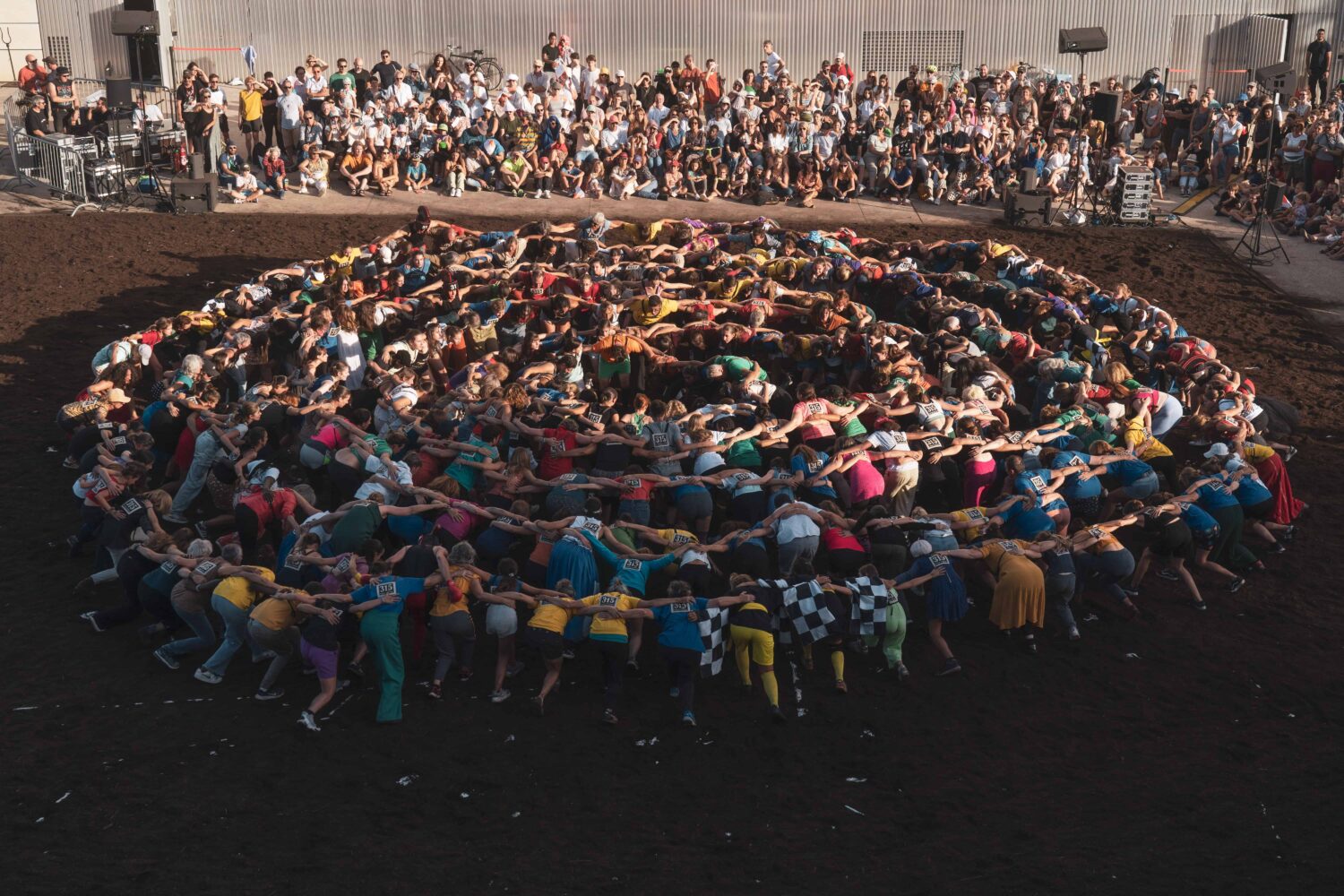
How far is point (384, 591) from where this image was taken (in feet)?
34.6

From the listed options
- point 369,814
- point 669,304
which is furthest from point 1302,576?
point 369,814

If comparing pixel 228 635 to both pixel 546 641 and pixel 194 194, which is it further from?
pixel 194 194

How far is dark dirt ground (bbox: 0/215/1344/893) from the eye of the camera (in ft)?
29.0

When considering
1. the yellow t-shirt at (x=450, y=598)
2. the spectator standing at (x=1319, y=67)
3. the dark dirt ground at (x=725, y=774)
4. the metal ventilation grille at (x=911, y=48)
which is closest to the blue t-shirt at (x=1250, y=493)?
the dark dirt ground at (x=725, y=774)

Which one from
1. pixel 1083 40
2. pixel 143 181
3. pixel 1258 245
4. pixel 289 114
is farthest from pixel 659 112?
pixel 1258 245

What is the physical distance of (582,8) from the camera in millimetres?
31703

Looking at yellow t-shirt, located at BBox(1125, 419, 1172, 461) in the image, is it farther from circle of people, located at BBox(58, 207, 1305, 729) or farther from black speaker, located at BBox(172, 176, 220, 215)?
black speaker, located at BBox(172, 176, 220, 215)

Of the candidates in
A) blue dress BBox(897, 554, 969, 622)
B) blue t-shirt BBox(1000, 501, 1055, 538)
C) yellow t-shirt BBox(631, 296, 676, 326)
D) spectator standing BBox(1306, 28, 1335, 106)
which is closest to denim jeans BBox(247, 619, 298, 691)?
blue dress BBox(897, 554, 969, 622)

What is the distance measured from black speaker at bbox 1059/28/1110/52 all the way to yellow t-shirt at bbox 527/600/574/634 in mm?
20408

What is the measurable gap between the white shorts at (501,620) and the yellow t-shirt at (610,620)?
1.95ft

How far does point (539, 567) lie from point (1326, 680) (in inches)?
267

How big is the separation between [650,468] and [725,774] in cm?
395

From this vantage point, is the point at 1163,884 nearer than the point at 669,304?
Yes

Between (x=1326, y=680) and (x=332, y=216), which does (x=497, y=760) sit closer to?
(x=1326, y=680)
